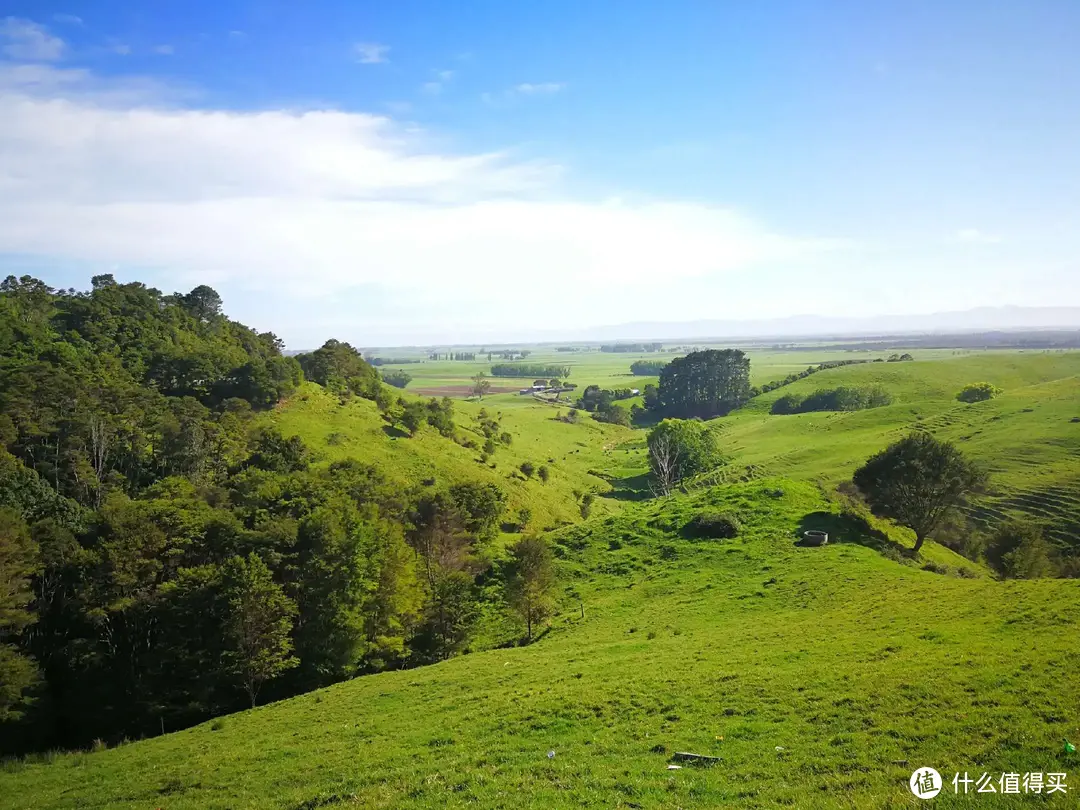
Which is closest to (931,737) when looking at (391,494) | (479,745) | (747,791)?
(747,791)

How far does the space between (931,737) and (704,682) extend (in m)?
8.76

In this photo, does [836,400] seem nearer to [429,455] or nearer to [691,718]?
[429,455]

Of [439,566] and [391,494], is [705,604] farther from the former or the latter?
[391,494]

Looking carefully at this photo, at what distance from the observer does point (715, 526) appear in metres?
52.4

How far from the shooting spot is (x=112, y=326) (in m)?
86.9

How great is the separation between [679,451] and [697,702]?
8787 centimetres

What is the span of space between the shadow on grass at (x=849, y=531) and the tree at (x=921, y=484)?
2333 mm

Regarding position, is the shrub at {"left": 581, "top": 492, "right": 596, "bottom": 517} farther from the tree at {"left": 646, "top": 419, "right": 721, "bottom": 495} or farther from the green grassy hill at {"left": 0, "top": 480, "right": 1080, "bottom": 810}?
the green grassy hill at {"left": 0, "top": 480, "right": 1080, "bottom": 810}

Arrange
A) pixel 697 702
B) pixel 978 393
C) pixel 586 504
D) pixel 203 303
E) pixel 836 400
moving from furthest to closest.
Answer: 1. pixel 836 400
2. pixel 978 393
3. pixel 203 303
4. pixel 586 504
5. pixel 697 702

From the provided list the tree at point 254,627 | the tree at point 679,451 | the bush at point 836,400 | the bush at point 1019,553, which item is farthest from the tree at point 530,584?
the bush at point 836,400

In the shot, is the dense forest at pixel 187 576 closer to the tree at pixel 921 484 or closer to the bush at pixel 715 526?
the bush at pixel 715 526

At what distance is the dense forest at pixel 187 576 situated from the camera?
3534 centimetres

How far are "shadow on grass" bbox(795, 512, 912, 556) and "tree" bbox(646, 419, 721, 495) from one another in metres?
46.5

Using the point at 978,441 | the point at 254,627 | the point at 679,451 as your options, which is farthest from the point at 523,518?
the point at 978,441
